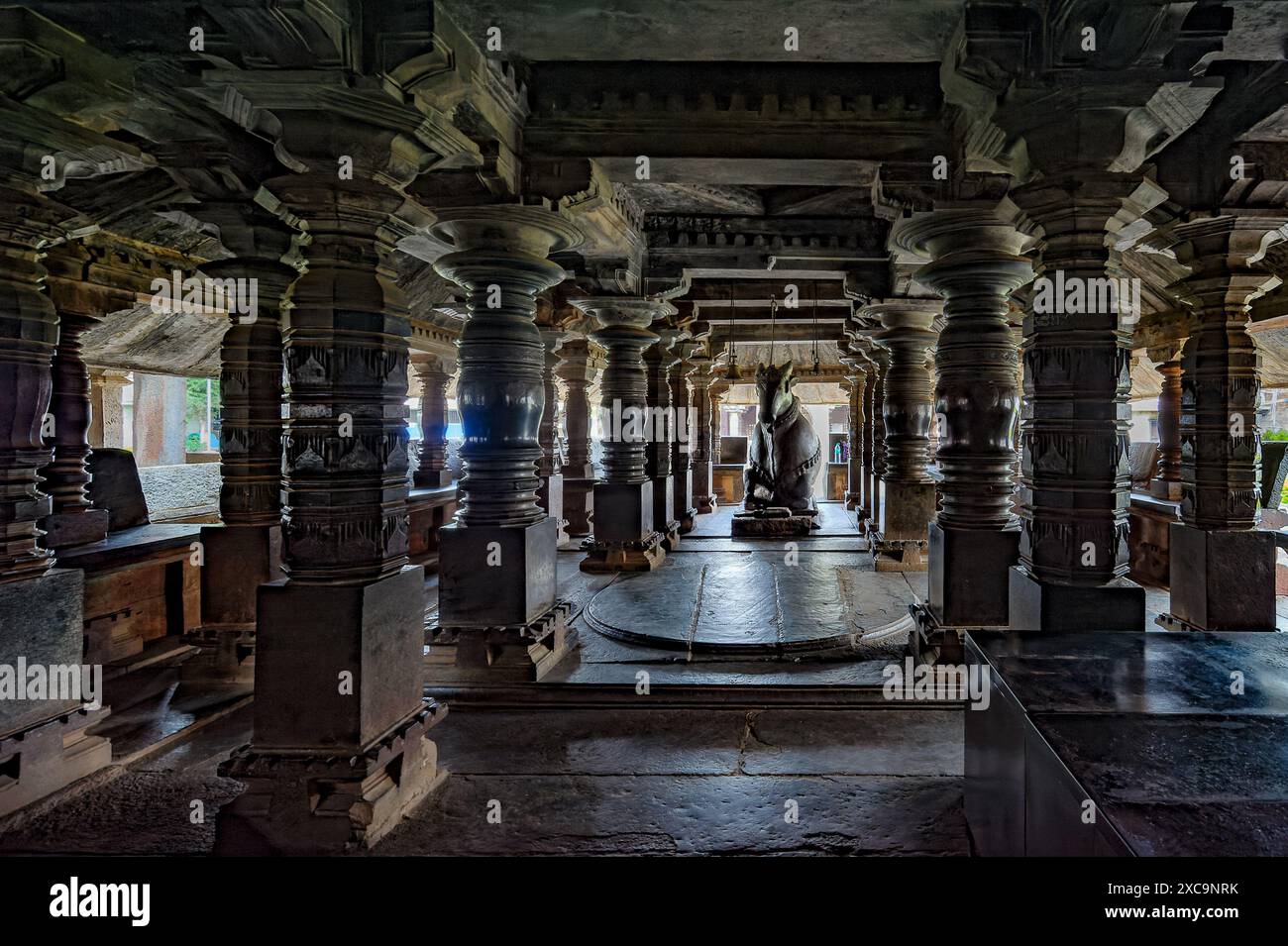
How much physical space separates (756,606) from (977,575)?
2261 mm

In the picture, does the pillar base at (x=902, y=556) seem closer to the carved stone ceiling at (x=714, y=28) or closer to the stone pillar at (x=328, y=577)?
the carved stone ceiling at (x=714, y=28)

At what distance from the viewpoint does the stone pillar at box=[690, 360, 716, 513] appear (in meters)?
14.4

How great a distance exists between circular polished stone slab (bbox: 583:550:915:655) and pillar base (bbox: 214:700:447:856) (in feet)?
8.79

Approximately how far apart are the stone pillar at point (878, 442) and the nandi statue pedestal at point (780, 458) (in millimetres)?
1123

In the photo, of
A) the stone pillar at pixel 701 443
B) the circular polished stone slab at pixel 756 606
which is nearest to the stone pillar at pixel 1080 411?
the circular polished stone slab at pixel 756 606

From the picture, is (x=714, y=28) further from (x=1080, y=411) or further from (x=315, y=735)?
(x=315, y=735)

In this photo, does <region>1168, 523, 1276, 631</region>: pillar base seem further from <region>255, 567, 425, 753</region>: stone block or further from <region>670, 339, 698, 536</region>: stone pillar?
<region>670, 339, 698, 536</region>: stone pillar

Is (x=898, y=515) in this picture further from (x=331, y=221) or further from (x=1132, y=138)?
(x=331, y=221)

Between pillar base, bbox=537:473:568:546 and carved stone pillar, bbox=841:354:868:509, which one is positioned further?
carved stone pillar, bbox=841:354:868:509

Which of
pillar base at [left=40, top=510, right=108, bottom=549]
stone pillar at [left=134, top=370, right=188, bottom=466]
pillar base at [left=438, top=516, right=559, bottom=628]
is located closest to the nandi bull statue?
pillar base at [left=438, top=516, right=559, bottom=628]

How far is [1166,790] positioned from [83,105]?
448cm

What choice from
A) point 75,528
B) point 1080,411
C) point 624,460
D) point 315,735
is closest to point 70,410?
point 75,528

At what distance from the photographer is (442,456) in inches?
474
